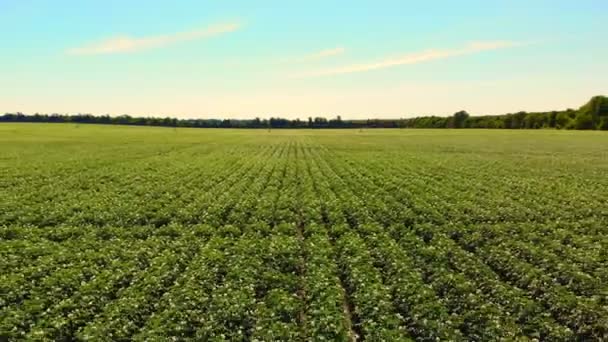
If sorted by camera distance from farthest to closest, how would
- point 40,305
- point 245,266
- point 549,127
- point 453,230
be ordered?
point 549,127 → point 453,230 → point 245,266 → point 40,305

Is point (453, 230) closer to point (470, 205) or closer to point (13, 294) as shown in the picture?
point (470, 205)

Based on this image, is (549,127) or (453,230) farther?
(549,127)

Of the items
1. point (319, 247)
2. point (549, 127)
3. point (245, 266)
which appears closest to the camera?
point (245, 266)

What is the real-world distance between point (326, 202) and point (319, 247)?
26.0ft

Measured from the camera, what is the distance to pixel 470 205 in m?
22.2

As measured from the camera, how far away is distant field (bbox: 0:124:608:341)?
9.43 metres

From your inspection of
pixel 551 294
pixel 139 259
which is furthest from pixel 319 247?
pixel 551 294

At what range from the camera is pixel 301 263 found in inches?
538

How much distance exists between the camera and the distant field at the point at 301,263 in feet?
30.9

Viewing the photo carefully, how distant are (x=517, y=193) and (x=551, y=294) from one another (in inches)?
672

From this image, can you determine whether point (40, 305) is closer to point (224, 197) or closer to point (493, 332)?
point (493, 332)

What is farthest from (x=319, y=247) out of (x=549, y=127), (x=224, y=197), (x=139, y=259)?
(x=549, y=127)

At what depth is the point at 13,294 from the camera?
1061 centimetres

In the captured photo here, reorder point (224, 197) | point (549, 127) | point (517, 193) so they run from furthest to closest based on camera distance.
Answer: point (549, 127)
point (517, 193)
point (224, 197)
